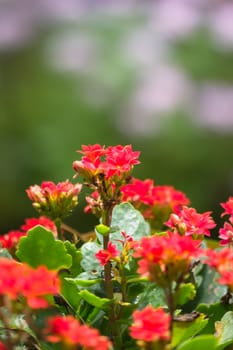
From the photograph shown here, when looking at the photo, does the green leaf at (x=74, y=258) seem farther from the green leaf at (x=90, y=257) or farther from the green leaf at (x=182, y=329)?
the green leaf at (x=182, y=329)

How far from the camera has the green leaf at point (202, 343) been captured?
24.2 inches

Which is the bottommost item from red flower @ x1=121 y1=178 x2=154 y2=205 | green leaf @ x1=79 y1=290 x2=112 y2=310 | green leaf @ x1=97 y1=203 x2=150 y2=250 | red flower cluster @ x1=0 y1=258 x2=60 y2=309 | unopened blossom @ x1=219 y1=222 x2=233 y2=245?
red flower cluster @ x1=0 y1=258 x2=60 y2=309

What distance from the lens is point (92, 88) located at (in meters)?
4.07

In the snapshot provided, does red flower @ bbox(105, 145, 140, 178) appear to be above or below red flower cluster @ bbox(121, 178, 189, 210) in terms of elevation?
below

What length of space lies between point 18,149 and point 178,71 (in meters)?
0.90

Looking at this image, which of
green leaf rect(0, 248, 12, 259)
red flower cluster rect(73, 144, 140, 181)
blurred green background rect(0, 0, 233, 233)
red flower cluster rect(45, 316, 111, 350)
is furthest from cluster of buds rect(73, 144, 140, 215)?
blurred green background rect(0, 0, 233, 233)

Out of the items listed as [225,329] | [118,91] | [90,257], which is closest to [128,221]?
[90,257]

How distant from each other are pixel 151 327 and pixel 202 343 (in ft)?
0.16

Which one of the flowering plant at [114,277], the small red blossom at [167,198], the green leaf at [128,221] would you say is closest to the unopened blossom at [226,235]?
the flowering plant at [114,277]

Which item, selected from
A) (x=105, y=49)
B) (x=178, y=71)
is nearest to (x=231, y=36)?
(x=178, y=71)

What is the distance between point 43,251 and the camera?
755 millimetres

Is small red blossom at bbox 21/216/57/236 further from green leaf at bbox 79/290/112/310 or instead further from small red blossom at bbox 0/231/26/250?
green leaf at bbox 79/290/112/310

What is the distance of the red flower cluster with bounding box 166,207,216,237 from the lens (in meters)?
0.76

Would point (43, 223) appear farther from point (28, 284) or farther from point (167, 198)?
point (28, 284)
